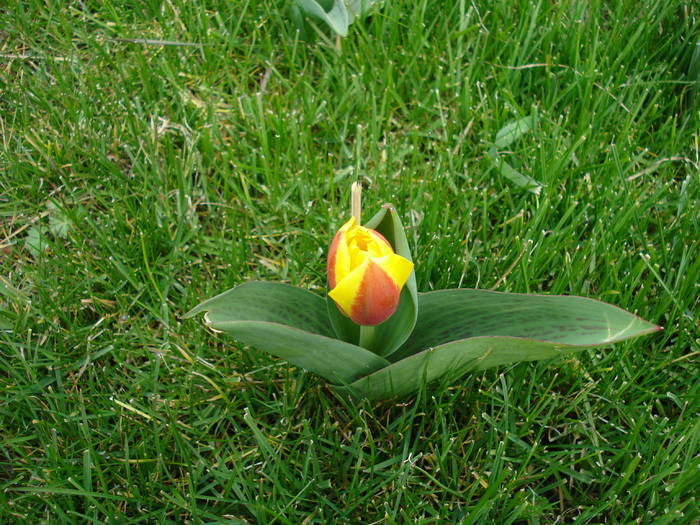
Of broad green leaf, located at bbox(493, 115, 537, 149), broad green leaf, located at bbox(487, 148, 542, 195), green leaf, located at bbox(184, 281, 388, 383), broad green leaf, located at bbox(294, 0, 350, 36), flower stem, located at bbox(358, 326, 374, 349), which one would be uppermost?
broad green leaf, located at bbox(294, 0, 350, 36)

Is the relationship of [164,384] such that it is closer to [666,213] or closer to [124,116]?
[124,116]

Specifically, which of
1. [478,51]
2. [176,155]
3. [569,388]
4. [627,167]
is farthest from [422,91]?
[569,388]

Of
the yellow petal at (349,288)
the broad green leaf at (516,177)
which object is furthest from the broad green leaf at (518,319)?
the broad green leaf at (516,177)

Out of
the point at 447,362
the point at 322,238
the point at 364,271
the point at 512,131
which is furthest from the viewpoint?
the point at 512,131

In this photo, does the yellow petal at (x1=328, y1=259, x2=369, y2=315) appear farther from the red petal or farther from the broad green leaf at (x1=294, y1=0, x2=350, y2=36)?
the broad green leaf at (x1=294, y1=0, x2=350, y2=36)

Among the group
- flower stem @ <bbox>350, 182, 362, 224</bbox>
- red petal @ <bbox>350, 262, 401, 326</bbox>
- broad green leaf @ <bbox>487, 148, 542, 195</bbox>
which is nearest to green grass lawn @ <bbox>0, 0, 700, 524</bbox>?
broad green leaf @ <bbox>487, 148, 542, 195</bbox>

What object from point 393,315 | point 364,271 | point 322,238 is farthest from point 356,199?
point 322,238

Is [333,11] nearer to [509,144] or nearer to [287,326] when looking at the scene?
[509,144]
